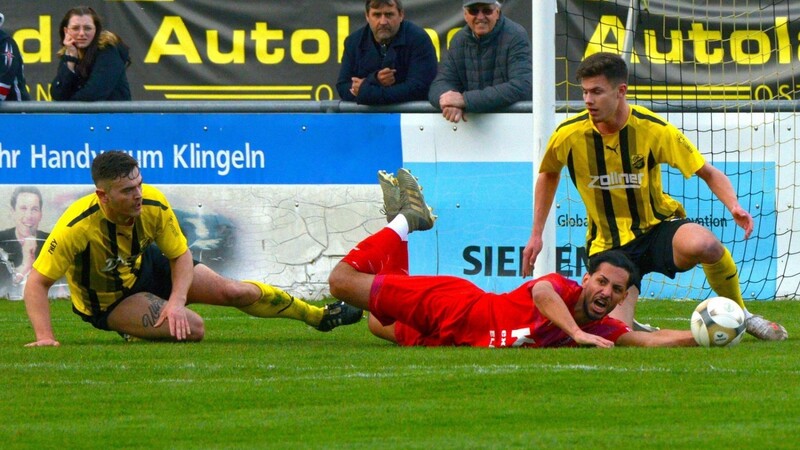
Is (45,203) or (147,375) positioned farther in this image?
(45,203)

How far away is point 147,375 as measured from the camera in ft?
23.0

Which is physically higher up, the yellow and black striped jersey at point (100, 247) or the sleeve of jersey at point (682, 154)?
the sleeve of jersey at point (682, 154)

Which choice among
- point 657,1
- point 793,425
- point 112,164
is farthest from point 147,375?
point 657,1

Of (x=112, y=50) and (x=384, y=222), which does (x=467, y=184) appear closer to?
(x=384, y=222)

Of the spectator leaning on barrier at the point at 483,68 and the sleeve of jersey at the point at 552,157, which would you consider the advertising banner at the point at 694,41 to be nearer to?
the spectator leaning on barrier at the point at 483,68

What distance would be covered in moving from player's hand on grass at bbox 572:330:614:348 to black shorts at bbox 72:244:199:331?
2740 millimetres

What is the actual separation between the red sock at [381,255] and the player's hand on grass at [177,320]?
980 mm

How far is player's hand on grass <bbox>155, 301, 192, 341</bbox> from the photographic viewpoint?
8453mm

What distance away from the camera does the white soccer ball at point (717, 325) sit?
7.88m

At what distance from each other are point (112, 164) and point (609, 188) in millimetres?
2880

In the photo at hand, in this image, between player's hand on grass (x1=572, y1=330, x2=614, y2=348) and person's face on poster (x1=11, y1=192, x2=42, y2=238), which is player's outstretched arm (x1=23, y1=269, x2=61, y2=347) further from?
person's face on poster (x1=11, y1=192, x2=42, y2=238)

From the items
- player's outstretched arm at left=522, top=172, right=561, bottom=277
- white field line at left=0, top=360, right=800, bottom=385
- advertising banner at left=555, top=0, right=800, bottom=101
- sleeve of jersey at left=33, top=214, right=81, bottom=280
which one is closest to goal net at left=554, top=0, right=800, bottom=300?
advertising banner at left=555, top=0, right=800, bottom=101

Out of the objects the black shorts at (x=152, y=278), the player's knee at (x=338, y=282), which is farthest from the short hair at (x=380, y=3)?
the player's knee at (x=338, y=282)

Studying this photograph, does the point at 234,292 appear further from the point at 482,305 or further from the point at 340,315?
the point at 482,305
